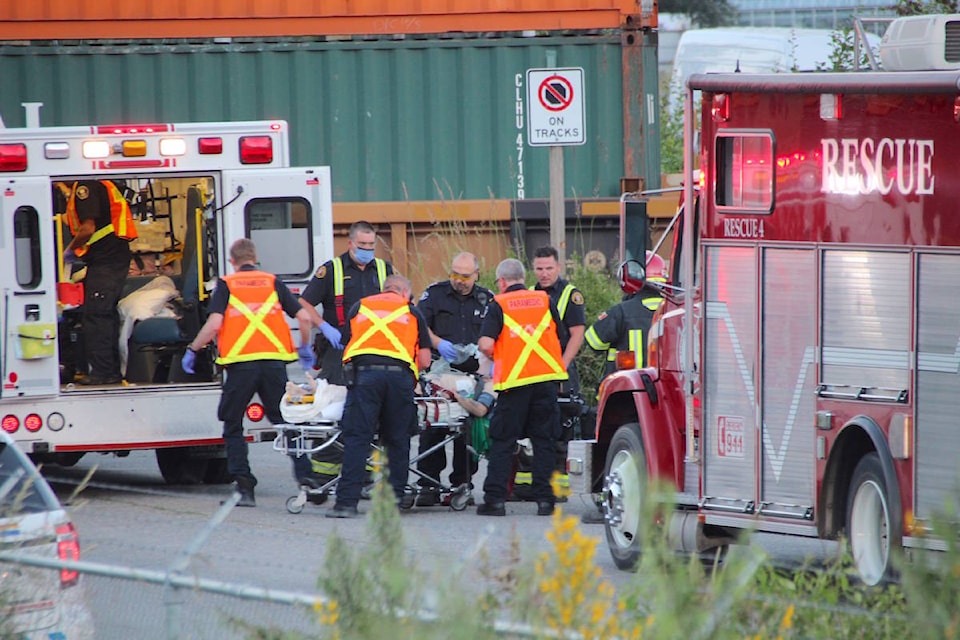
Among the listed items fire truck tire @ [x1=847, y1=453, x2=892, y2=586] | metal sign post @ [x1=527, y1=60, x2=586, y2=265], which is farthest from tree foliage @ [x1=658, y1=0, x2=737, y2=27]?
fire truck tire @ [x1=847, y1=453, x2=892, y2=586]

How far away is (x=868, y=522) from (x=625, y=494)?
Result: 5.64 feet

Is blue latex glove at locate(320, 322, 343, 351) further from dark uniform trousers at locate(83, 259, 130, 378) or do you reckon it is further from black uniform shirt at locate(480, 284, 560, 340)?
dark uniform trousers at locate(83, 259, 130, 378)

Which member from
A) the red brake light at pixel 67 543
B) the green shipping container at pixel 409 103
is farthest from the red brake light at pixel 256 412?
the green shipping container at pixel 409 103

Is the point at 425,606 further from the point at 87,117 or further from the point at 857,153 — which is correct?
the point at 87,117

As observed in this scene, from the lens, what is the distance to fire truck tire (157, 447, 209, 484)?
1210cm

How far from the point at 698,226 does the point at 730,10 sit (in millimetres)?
37071

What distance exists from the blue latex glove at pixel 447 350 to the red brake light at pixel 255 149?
1.84 m

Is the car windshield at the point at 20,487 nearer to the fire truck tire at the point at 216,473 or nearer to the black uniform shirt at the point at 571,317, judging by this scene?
the black uniform shirt at the point at 571,317

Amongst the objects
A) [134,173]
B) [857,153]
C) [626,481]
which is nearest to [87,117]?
[134,173]

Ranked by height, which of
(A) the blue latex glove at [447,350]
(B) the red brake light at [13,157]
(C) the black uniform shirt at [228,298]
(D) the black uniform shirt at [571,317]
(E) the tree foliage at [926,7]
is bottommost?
(A) the blue latex glove at [447,350]

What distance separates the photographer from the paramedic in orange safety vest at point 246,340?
10.6m

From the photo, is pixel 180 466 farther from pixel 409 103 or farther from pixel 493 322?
pixel 409 103

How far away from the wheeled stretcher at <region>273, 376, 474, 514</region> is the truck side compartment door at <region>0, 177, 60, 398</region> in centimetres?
161

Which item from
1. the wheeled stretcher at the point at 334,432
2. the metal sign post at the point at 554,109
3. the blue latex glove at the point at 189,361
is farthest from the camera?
the metal sign post at the point at 554,109
